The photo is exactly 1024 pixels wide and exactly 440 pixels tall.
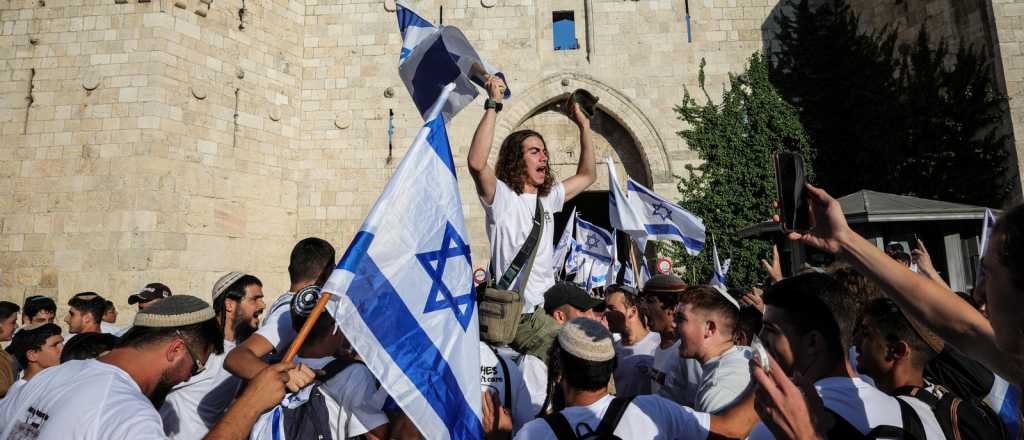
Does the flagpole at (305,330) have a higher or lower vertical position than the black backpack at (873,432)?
higher

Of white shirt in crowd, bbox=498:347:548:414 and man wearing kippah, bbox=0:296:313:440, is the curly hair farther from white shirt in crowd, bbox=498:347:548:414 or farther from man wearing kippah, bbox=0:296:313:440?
man wearing kippah, bbox=0:296:313:440

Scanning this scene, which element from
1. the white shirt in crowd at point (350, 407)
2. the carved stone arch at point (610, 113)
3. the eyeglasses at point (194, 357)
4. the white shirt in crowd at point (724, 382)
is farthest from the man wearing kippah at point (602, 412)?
the carved stone arch at point (610, 113)

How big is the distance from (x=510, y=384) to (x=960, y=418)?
1837 mm

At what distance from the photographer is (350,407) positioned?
8.14ft

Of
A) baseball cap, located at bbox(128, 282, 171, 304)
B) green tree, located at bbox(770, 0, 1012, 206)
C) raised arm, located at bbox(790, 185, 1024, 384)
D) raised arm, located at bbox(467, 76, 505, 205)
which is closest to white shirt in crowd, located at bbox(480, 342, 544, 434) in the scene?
raised arm, located at bbox(467, 76, 505, 205)

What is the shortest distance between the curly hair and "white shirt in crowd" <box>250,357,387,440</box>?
5.11ft

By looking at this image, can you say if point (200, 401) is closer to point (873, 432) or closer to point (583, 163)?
point (583, 163)

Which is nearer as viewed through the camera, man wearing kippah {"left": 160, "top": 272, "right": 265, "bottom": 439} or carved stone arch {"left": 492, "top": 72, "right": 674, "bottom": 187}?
man wearing kippah {"left": 160, "top": 272, "right": 265, "bottom": 439}

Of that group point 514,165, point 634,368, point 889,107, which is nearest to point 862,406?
point 634,368

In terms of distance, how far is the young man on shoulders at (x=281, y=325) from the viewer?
2.64 meters

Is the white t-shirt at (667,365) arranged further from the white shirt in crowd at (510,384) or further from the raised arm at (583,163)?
the raised arm at (583,163)

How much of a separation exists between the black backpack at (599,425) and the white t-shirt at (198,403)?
1658 mm

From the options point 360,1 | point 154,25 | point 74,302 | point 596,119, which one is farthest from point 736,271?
point 154,25

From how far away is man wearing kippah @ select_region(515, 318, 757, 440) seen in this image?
225 centimetres
